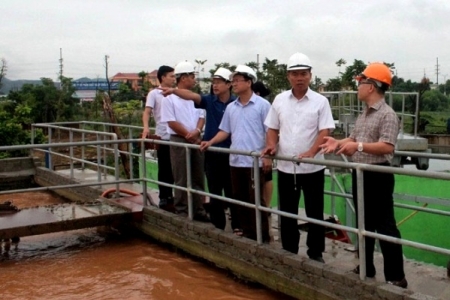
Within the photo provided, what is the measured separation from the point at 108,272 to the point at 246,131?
2.04 m

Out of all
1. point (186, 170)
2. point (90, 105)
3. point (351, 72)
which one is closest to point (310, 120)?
point (186, 170)

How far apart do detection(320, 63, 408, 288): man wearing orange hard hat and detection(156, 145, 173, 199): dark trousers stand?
3.12 m

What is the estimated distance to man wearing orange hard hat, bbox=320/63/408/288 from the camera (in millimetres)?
3688

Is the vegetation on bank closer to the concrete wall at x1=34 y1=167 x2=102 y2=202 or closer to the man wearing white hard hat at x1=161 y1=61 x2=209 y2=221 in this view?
the concrete wall at x1=34 y1=167 x2=102 y2=202

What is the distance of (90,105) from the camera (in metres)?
30.4

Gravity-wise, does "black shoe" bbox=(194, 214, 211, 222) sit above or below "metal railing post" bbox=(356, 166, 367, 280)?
below

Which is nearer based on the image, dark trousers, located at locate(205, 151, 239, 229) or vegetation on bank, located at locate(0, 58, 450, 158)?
dark trousers, located at locate(205, 151, 239, 229)

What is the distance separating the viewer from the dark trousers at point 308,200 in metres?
4.50

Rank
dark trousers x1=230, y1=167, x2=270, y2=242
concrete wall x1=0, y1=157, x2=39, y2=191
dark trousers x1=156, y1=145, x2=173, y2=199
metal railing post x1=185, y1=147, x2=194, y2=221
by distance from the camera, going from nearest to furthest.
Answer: dark trousers x1=230, y1=167, x2=270, y2=242 < metal railing post x1=185, y1=147, x2=194, y2=221 < dark trousers x1=156, y1=145, x2=173, y2=199 < concrete wall x1=0, y1=157, x2=39, y2=191

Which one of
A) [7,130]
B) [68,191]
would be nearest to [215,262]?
[68,191]

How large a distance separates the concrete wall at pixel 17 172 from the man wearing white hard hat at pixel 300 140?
839 centimetres

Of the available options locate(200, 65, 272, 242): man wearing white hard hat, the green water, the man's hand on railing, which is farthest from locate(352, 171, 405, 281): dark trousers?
the green water

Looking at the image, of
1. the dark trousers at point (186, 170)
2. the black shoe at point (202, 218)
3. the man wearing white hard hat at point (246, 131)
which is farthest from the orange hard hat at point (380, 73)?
the black shoe at point (202, 218)

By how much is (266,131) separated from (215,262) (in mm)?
1550
